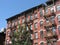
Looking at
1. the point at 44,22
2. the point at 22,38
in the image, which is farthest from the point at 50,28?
the point at 22,38

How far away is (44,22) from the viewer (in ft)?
143

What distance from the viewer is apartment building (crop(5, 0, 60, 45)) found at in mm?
40438

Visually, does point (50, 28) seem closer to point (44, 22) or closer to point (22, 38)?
point (44, 22)

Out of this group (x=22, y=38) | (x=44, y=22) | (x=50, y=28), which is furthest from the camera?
(x=44, y=22)

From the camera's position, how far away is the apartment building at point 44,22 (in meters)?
40.4

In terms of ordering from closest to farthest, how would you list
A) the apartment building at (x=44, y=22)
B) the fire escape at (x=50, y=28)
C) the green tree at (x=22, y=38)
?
1. the fire escape at (x=50, y=28)
2. the apartment building at (x=44, y=22)
3. the green tree at (x=22, y=38)

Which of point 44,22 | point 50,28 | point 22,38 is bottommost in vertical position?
point 22,38

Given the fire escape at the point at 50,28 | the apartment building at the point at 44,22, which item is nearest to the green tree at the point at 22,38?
the apartment building at the point at 44,22

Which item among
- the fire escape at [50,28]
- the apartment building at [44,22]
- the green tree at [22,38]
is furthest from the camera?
the green tree at [22,38]

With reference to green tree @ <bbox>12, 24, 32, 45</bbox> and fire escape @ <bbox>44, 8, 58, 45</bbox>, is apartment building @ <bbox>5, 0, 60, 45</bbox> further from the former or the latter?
green tree @ <bbox>12, 24, 32, 45</bbox>

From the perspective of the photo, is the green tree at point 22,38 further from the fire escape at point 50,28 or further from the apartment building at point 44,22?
the fire escape at point 50,28

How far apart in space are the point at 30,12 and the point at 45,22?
743 centimetres

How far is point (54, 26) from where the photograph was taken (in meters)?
40.9

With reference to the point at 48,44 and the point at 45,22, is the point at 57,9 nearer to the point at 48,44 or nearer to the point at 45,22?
the point at 45,22
